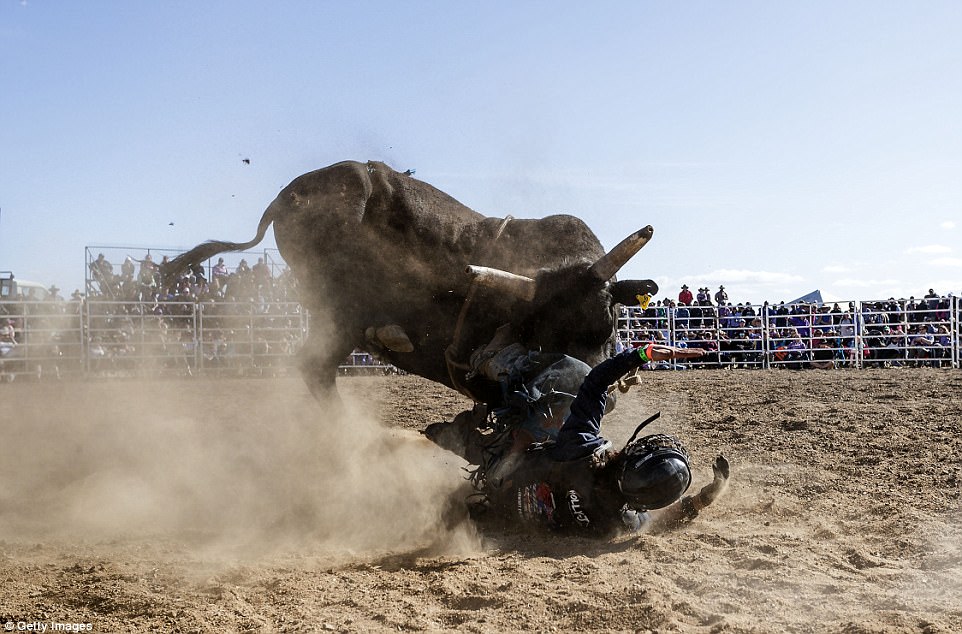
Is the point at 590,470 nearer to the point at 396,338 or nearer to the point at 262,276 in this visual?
the point at 396,338

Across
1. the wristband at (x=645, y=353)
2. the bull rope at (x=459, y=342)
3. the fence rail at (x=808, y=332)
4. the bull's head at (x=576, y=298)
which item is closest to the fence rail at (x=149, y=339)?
the fence rail at (x=808, y=332)

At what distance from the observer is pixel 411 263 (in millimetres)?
5957

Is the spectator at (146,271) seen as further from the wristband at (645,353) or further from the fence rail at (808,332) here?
the wristband at (645,353)

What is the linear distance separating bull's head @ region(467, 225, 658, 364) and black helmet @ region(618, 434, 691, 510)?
4.05 feet

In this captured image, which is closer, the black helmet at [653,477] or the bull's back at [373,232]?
the black helmet at [653,477]

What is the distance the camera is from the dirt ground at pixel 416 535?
2.97 m

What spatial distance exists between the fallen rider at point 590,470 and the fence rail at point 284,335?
9385 millimetres

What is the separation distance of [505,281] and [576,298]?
0.47m

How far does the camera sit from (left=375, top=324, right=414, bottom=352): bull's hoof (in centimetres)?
581

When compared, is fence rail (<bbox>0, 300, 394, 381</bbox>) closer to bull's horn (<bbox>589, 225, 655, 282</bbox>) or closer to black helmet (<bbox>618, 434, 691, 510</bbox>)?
bull's horn (<bbox>589, 225, 655, 282</bbox>)

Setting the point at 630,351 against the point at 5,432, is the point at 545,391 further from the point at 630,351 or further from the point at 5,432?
the point at 5,432

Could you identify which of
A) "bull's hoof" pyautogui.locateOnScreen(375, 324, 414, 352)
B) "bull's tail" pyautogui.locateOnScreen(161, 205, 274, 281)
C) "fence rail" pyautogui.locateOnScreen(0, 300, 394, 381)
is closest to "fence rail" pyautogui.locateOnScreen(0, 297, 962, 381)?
"fence rail" pyautogui.locateOnScreen(0, 300, 394, 381)

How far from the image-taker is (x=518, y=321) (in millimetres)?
5387

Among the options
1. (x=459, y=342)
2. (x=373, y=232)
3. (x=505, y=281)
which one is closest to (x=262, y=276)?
(x=373, y=232)
